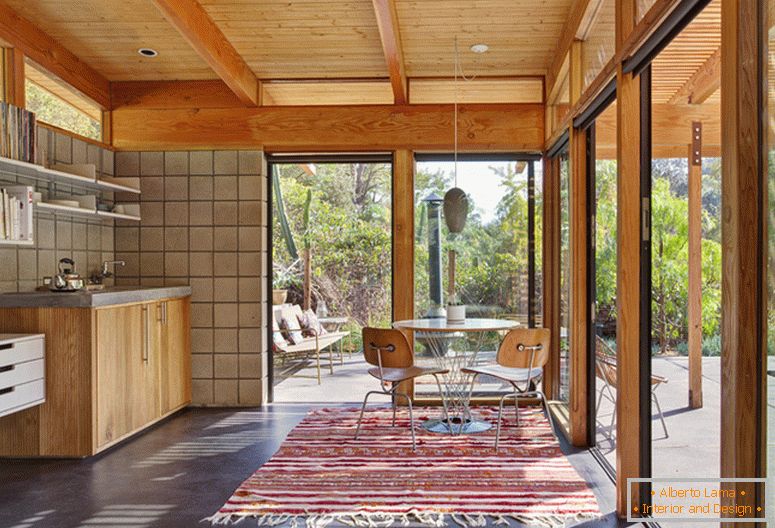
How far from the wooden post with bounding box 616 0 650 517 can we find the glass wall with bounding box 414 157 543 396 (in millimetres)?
2432

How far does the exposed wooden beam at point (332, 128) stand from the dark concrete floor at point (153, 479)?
234 centimetres

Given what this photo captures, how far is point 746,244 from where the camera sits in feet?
5.06

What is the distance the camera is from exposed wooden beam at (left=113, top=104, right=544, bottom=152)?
5.12 m

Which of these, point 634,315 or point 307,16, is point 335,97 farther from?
point 634,315

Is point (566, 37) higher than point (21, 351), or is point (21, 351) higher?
point (566, 37)

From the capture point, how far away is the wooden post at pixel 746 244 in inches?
60.0

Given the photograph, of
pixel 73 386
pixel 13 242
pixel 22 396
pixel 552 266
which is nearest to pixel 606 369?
pixel 552 266

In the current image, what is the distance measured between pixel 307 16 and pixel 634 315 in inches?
110

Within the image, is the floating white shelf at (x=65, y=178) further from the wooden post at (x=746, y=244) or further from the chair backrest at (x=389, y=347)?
the wooden post at (x=746, y=244)

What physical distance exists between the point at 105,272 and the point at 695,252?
4.35m

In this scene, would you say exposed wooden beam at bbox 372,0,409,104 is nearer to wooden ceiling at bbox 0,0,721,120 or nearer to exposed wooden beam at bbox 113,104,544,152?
wooden ceiling at bbox 0,0,721,120

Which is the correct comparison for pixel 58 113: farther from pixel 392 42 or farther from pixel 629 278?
pixel 629 278

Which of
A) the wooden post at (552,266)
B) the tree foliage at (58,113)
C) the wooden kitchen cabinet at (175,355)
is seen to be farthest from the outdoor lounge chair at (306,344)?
the tree foliage at (58,113)

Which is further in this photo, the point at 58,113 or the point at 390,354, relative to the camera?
the point at 58,113
